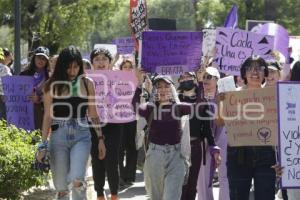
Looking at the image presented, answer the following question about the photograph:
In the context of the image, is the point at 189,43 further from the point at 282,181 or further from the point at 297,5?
the point at 297,5

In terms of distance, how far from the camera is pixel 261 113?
5.75 m

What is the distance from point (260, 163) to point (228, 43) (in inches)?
140

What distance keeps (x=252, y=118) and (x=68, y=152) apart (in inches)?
63.2

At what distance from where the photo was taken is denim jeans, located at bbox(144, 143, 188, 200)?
6.09 metres

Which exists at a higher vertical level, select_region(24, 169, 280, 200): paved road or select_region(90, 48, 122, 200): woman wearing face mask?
select_region(90, 48, 122, 200): woman wearing face mask

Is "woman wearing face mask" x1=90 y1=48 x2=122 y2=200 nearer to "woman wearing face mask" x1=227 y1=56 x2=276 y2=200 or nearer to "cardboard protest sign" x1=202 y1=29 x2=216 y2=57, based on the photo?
"woman wearing face mask" x1=227 y1=56 x2=276 y2=200

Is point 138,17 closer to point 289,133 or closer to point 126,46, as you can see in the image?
point 289,133

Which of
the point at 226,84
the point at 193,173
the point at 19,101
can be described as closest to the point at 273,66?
the point at 193,173

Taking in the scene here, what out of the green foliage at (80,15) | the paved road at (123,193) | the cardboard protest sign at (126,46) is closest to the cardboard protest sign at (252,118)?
the paved road at (123,193)

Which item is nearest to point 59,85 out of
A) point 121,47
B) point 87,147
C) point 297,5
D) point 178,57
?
point 87,147

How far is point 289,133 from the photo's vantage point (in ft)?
17.8

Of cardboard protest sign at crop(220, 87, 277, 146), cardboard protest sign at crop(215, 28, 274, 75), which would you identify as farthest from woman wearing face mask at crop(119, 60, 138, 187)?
cardboard protest sign at crop(220, 87, 277, 146)

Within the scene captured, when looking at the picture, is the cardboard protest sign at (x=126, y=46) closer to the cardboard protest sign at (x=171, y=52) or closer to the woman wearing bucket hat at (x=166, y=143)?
the cardboard protest sign at (x=171, y=52)

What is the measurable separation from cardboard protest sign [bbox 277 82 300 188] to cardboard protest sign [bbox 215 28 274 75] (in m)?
3.49
